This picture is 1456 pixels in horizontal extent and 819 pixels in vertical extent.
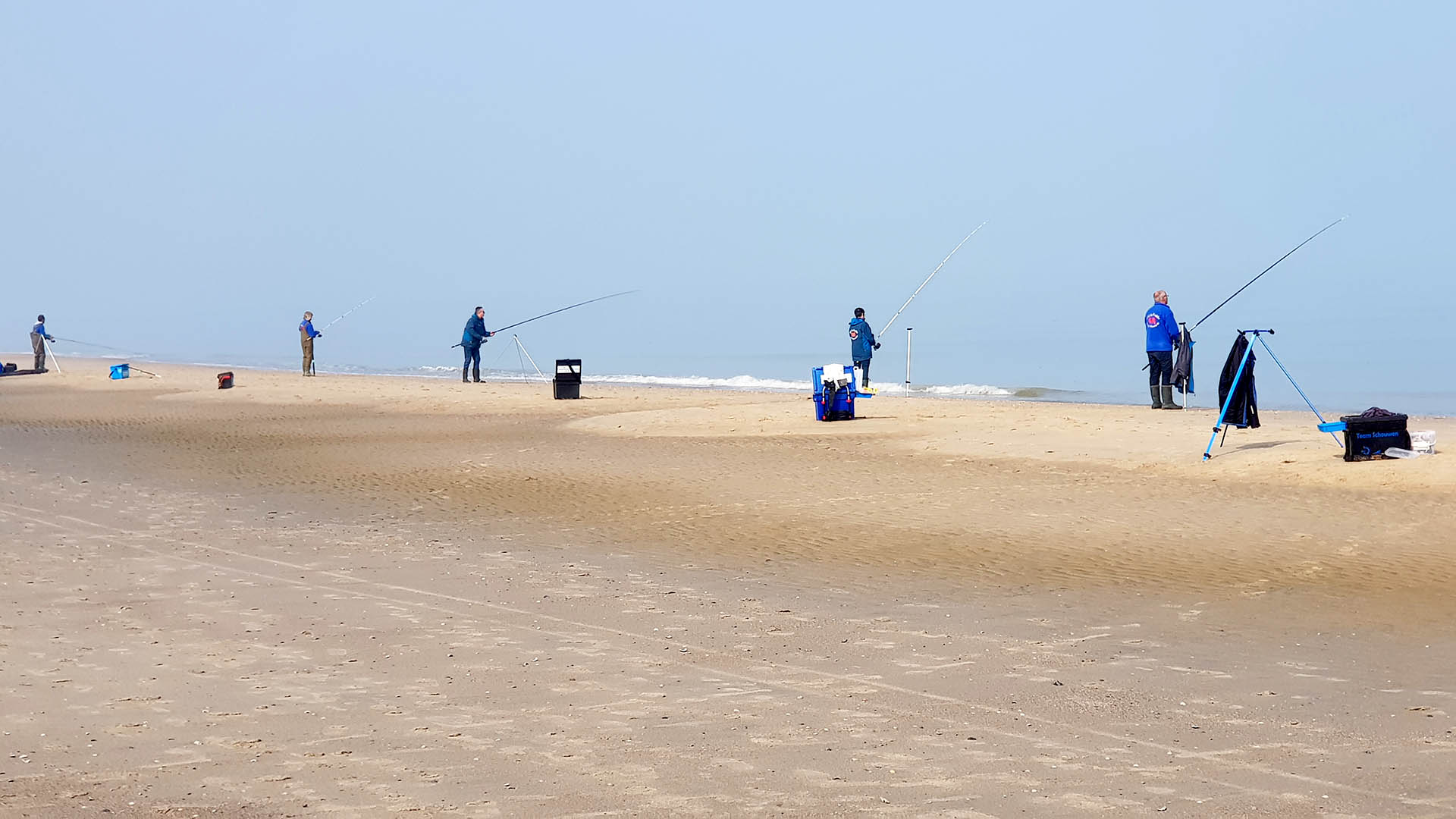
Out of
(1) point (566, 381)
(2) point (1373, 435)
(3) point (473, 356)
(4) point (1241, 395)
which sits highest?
(3) point (473, 356)

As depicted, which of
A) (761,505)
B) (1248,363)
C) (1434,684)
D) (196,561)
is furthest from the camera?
(1248,363)

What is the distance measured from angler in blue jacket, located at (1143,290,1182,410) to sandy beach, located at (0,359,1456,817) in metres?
4.16

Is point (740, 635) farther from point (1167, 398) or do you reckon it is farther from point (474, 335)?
point (474, 335)

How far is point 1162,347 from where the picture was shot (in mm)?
19156

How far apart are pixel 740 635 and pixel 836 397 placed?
12098 millimetres

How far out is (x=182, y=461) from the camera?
607 inches

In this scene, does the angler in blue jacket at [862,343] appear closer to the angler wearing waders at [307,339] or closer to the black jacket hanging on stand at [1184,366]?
the black jacket hanging on stand at [1184,366]

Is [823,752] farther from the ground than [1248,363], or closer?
closer

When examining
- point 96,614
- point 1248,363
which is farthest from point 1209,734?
point 1248,363

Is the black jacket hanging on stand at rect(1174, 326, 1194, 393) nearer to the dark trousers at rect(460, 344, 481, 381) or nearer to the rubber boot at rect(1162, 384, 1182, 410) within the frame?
the rubber boot at rect(1162, 384, 1182, 410)

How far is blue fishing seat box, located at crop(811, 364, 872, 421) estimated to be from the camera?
62.3 feet

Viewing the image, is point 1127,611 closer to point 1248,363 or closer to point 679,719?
point 679,719

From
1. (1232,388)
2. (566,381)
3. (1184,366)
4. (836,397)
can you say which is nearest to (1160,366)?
(1184,366)

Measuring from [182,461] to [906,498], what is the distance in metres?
7.97
